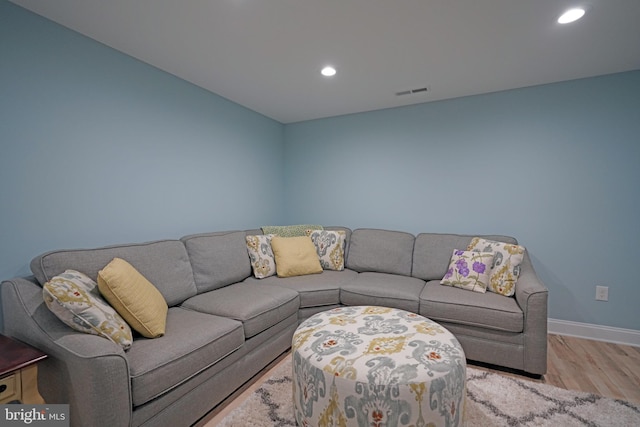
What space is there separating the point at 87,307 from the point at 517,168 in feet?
11.5

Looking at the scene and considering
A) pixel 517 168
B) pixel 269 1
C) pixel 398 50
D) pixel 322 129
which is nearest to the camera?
pixel 269 1

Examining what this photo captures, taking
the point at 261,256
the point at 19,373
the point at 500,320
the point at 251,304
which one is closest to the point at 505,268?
the point at 500,320

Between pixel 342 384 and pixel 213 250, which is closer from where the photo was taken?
pixel 342 384

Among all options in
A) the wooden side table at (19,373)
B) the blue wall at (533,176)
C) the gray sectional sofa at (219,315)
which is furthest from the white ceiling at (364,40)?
the wooden side table at (19,373)

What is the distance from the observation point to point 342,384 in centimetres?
124

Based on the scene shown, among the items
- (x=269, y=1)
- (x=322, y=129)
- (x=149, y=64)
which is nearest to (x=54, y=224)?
(x=149, y=64)

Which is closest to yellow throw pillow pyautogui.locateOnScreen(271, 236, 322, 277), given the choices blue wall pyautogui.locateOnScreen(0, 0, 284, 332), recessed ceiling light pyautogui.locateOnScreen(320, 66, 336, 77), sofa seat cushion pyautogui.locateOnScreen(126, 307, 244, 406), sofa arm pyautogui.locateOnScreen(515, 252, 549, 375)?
blue wall pyautogui.locateOnScreen(0, 0, 284, 332)

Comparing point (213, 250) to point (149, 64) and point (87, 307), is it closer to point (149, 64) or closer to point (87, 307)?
point (87, 307)

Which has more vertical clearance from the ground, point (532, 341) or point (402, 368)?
point (402, 368)

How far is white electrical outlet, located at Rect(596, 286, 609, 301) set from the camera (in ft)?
8.29

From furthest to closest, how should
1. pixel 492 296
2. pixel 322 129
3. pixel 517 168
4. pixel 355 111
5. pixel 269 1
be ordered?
pixel 322 129
pixel 355 111
pixel 517 168
pixel 492 296
pixel 269 1

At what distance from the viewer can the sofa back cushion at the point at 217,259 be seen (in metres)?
2.34

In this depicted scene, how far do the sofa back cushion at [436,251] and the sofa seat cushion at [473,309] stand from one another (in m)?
0.41

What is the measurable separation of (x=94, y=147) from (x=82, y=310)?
1.23 meters
